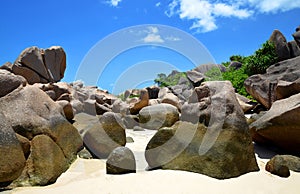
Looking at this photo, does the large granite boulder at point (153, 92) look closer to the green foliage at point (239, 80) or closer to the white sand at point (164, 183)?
the green foliage at point (239, 80)

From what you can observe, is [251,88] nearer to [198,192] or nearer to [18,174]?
[198,192]

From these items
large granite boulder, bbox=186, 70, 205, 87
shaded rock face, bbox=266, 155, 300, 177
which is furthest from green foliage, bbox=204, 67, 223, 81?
shaded rock face, bbox=266, 155, 300, 177

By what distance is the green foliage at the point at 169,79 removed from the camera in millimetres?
29023

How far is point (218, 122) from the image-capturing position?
15.8ft

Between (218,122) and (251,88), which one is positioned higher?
(251,88)

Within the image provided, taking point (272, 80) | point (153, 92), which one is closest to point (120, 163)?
point (272, 80)

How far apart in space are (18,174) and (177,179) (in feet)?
7.65

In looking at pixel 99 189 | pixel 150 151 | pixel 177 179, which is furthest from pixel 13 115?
pixel 177 179

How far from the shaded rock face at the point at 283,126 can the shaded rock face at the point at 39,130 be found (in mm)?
4006

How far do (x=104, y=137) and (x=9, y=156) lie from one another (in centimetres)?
226

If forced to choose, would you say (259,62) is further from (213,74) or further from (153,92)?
(153,92)

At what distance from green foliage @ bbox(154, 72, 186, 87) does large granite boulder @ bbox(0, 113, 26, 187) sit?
81.0 ft

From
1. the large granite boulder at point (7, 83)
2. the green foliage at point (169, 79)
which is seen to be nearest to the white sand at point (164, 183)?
the large granite boulder at point (7, 83)

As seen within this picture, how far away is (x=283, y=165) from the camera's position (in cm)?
449
